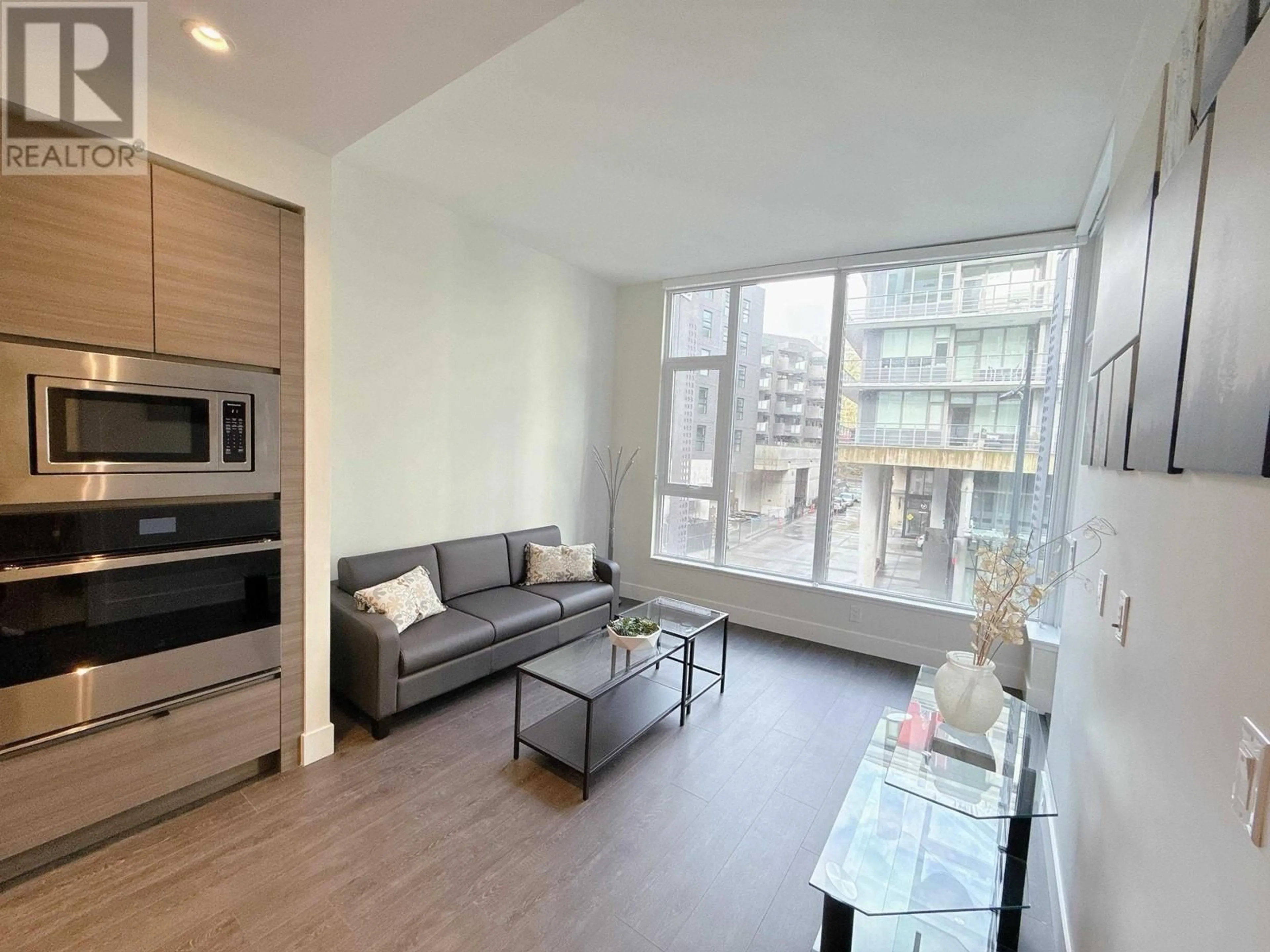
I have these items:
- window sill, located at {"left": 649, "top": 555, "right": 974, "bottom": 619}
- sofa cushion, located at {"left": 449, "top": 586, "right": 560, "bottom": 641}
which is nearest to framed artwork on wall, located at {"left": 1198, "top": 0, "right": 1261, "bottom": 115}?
sofa cushion, located at {"left": 449, "top": 586, "right": 560, "bottom": 641}

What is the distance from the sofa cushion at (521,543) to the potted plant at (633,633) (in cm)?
128

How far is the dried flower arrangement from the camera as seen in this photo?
1.76 meters

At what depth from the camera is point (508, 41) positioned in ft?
4.95

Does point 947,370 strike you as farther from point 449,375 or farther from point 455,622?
point 455,622

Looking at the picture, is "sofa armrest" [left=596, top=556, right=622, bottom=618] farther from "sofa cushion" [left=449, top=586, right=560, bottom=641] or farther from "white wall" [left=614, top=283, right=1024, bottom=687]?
"white wall" [left=614, top=283, right=1024, bottom=687]

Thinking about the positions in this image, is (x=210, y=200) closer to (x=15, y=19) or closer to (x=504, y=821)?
(x=15, y=19)

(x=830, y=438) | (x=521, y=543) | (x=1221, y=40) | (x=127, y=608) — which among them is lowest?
(x=521, y=543)

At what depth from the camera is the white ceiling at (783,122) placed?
1.82 meters

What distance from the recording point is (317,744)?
2.42m

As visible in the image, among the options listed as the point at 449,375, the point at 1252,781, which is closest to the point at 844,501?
the point at 449,375

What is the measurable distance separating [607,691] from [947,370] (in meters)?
3.22

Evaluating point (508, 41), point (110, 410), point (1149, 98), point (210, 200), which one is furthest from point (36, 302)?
point (1149, 98)

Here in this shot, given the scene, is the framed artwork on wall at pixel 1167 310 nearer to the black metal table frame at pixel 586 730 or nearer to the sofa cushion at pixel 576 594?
the black metal table frame at pixel 586 730

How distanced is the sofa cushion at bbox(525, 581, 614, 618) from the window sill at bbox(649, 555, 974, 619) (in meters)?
1.07
